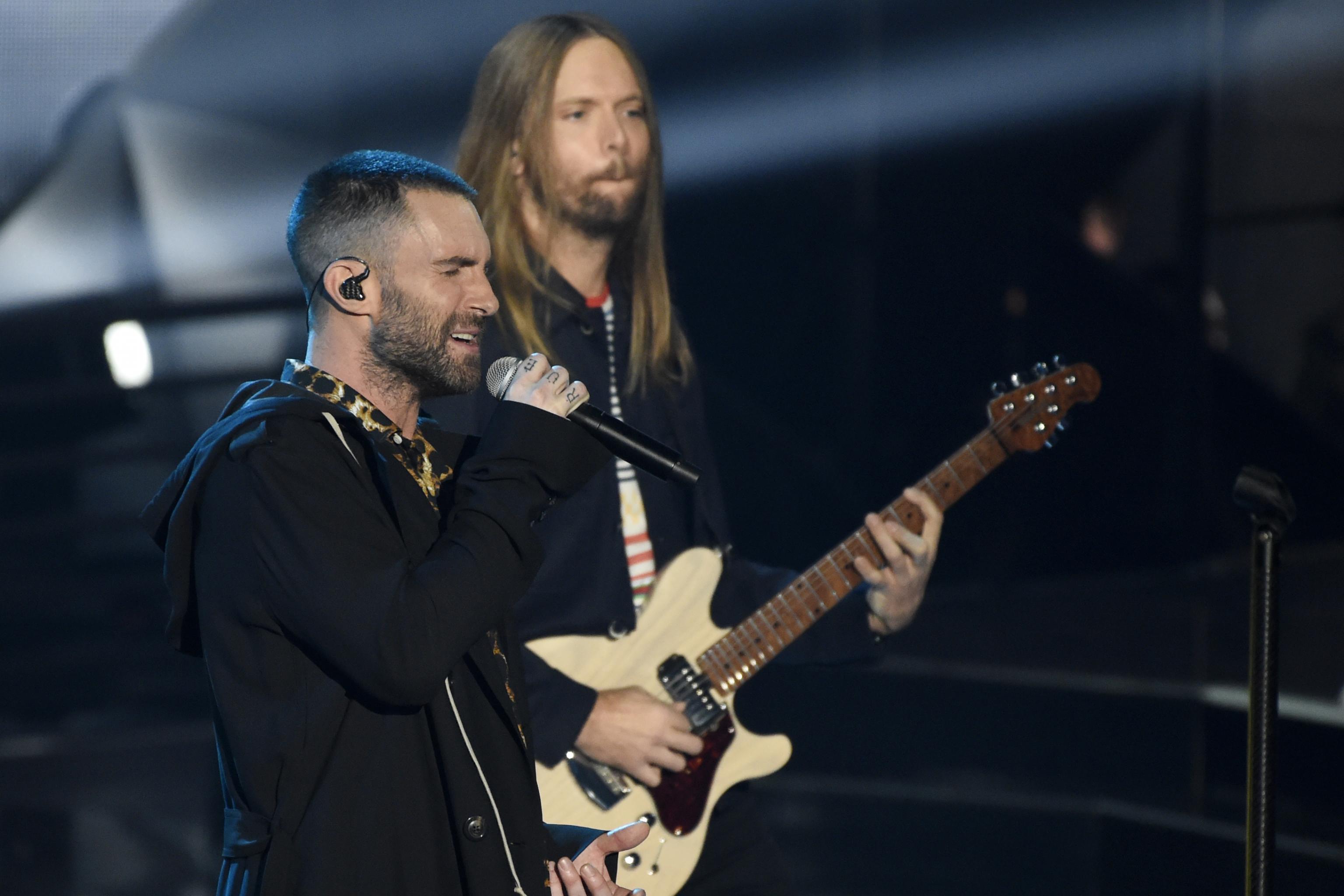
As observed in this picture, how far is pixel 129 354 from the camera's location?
3789 mm

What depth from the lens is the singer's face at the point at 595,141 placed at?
2.24 meters

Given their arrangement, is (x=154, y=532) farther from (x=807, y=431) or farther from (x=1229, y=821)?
(x=807, y=431)

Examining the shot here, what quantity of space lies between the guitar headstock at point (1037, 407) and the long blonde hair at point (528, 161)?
572 millimetres

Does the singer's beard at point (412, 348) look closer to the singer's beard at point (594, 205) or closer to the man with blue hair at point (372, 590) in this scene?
the man with blue hair at point (372, 590)

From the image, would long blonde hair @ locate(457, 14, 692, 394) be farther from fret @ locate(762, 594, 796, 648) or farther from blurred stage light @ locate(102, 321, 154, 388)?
blurred stage light @ locate(102, 321, 154, 388)

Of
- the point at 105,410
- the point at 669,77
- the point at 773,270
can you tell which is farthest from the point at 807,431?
the point at 105,410

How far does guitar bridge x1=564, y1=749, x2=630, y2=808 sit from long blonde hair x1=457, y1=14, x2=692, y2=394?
63 centimetres

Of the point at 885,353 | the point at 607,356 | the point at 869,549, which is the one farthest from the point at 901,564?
the point at 885,353

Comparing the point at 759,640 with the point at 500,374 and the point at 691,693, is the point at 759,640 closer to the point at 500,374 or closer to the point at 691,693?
the point at 691,693

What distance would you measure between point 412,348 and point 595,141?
864 mm

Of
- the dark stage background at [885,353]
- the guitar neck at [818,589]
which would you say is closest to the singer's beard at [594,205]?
the guitar neck at [818,589]

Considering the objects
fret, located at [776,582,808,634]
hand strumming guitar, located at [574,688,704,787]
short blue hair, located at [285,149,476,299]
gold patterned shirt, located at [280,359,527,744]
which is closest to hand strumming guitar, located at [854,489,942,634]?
fret, located at [776,582,808,634]

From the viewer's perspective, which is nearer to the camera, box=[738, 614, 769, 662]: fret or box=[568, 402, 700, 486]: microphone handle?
box=[568, 402, 700, 486]: microphone handle

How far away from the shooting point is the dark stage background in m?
3.43
